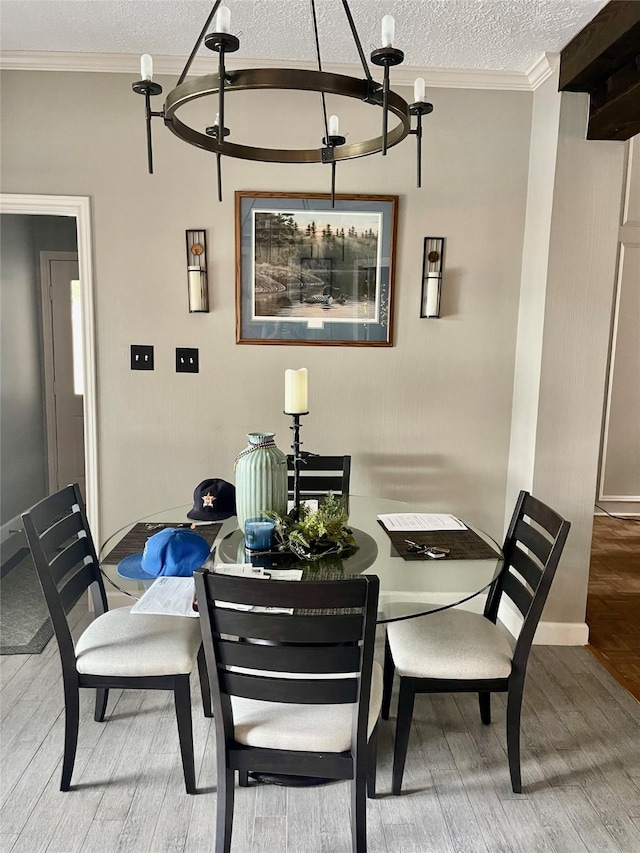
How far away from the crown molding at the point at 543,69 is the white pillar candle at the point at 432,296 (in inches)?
38.7

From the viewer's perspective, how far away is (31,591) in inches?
135

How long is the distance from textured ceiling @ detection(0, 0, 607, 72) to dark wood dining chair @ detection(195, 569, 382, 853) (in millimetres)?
2162

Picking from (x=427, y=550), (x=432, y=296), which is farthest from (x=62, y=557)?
(x=432, y=296)

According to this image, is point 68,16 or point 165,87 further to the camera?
point 165,87

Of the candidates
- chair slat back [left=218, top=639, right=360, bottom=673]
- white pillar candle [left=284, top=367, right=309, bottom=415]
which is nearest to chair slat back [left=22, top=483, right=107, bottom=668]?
chair slat back [left=218, top=639, right=360, bottom=673]

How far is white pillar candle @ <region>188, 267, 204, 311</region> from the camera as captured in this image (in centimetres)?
300

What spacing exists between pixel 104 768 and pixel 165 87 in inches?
112

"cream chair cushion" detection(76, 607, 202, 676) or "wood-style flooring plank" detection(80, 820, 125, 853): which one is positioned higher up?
"cream chair cushion" detection(76, 607, 202, 676)

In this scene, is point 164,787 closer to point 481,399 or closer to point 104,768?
point 104,768

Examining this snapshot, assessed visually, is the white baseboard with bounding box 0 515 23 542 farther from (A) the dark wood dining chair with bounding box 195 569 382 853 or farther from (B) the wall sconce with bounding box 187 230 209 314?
(A) the dark wood dining chair with bounding box 195 569 382 853

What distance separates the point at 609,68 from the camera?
7.93ft

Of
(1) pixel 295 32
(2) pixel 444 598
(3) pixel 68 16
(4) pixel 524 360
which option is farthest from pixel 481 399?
(3) pixel 68 16

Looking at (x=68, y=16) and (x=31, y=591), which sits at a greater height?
(x=68, y=16)

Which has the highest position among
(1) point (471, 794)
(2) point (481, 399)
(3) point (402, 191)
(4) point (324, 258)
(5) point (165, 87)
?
(5) point (165, 87)
